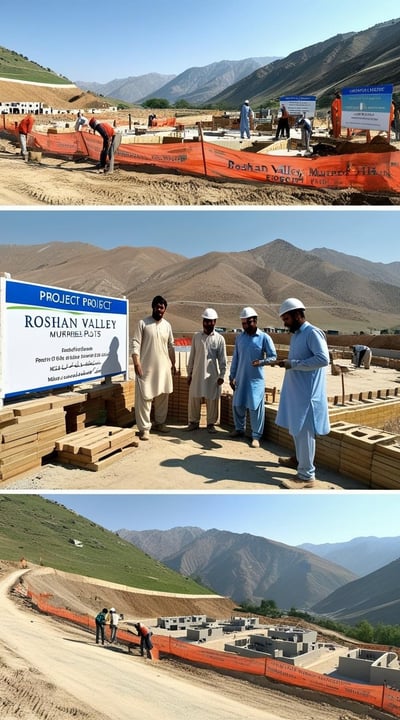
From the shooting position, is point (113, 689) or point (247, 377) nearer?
point (247, 377)

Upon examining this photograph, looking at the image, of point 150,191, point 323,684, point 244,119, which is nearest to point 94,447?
point 323,684

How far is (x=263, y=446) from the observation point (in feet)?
A: 21.8

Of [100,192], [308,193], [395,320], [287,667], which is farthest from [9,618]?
[395,320]

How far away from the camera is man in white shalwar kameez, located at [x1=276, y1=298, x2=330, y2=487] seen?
514 centimetres

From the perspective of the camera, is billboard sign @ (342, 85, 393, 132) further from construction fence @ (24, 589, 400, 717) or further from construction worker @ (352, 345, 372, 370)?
construction fence @ (24, 589, 400, 717)

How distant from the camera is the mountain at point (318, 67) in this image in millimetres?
110812

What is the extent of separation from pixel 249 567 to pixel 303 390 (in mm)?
135208

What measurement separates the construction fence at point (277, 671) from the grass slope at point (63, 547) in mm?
7972

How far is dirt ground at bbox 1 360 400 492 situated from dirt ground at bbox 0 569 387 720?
2.97m

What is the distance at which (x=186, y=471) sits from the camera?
18.9 ft

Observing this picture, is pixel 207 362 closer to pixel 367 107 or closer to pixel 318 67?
pixel 367 107

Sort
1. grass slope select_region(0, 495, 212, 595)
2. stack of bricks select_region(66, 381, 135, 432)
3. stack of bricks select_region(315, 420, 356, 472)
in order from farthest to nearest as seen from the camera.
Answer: grass slope select_region(0, 495, 212, 595) < stack of bricks select_region(66, 381, 135, 432) < stack of bricks select_region(315, 420, 356, 472)

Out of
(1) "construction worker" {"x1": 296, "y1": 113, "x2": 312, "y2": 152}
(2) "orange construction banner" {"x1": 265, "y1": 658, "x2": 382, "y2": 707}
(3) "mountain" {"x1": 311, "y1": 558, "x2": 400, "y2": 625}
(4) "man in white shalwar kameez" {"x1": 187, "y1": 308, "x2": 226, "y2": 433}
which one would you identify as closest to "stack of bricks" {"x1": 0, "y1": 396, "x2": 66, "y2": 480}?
(4) "man in white shalwar kameez" {"x1": 187, "y1": 308, "x2": 226, "y2": 433}

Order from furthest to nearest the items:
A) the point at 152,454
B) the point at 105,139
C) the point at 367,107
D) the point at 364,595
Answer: the point at 364,595 < the point at 367,107 < the point at 105,139 < the point at 152,454
